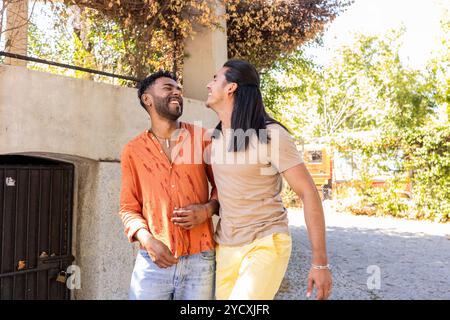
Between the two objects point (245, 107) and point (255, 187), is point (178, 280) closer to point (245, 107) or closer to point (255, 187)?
point (255, 187)

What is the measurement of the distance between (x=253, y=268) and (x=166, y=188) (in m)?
0.67

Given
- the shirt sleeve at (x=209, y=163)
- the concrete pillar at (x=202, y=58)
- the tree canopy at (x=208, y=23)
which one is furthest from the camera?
the concrete pillar at (x=202, y=58)

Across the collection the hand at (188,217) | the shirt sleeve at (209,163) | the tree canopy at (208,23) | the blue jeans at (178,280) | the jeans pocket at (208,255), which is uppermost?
the tree canopy at (208,23)

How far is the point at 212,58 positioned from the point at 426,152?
8509mm

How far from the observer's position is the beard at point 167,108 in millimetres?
2514

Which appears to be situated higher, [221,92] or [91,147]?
[221,92]

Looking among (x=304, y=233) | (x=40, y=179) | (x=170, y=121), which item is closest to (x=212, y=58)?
(x=40, y=179)

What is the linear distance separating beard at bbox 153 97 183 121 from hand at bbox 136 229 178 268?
2.47ft

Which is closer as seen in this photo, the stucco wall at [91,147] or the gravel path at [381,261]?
the stucco wall at [91,147]

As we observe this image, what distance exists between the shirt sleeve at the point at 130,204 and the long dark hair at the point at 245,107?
25.8 inches

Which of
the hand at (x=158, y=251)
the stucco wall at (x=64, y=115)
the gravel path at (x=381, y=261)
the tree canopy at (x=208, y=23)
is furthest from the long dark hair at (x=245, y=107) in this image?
the gravel path at (x=381, y=261)

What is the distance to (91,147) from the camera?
160 inches

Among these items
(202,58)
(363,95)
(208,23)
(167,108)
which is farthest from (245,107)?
(363,95)

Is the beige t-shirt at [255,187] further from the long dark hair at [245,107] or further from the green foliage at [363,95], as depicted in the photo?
the green foliage at [363,95]
